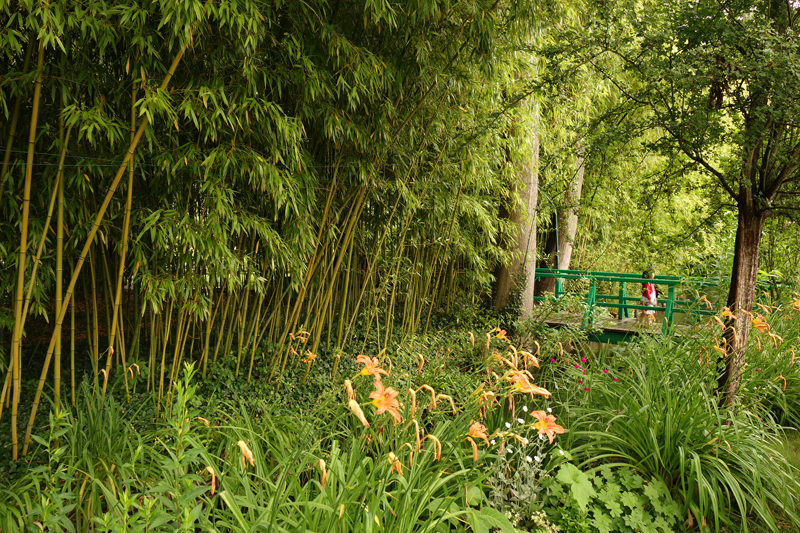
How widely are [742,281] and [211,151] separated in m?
2.86

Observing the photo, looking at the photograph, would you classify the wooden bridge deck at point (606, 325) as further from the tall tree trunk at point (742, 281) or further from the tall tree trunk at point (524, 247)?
the tall tree trunk at point (742, 281)

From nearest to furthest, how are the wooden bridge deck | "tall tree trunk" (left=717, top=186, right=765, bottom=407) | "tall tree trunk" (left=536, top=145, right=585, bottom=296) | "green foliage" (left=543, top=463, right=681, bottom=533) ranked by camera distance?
"green foliage" (left=543, top=463, right=681, bottom=533)
"tall tree trunk" (left=717, top=186, right=765, bottom=407)
the wooden bridge deck
"tall tree trunk" (left=536, top=145, right=585, bottom=296)

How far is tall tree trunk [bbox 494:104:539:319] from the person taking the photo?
501cm

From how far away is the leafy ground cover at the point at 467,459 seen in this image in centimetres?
156

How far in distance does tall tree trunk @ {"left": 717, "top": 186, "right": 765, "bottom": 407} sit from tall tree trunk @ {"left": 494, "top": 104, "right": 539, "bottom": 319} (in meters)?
2.24

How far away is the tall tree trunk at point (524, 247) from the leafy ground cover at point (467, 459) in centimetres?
219

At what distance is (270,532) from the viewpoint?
1286mm

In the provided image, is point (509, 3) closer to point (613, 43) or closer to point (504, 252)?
point (613, 43)

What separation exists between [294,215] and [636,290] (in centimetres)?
887

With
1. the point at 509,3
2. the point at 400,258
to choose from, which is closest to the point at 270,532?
the point at 400,258

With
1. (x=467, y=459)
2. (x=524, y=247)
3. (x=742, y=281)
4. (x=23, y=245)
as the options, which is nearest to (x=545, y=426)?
(x=467, y=459)

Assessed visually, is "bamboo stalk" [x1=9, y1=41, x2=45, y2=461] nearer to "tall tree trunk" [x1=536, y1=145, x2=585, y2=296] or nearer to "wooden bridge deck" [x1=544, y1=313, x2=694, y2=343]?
"wooden bridge deck" [x1=544, y1=313, x2=694, y2=343]

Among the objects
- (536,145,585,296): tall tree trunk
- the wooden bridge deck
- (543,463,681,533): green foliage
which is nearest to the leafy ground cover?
(543,463,681,533): green foliage

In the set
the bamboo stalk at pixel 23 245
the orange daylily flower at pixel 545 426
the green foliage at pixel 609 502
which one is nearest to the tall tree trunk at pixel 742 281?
the green foliage at pixel 609 502
